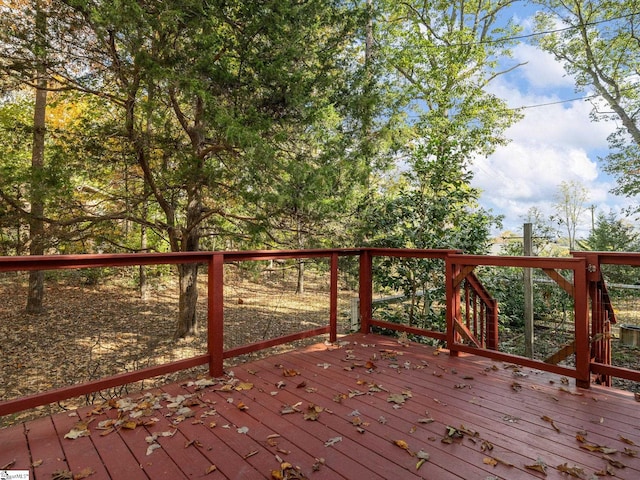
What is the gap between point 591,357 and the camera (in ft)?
10.1

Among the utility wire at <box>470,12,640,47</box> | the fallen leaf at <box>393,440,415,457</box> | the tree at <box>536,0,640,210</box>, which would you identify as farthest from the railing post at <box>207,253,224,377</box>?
the tree at <box>536,0,640,210</box>

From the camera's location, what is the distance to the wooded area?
4.89 m

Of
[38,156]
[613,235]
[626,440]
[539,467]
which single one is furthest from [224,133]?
[613,235]

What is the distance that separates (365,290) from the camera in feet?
14.8

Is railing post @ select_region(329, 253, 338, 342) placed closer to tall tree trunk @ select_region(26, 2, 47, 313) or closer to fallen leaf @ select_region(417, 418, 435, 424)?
fallen leaf @ select_region(417, 418, 435, 424)

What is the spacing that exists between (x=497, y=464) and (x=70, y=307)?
33.9 feet

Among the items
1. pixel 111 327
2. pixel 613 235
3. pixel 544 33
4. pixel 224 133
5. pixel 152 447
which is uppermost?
pixel 544 33

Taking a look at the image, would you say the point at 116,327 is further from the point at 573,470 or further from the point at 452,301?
the point at 573,470

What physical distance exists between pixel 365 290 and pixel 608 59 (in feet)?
42.9

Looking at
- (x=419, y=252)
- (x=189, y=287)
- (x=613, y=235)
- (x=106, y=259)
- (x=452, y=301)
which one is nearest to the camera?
(x=106, y=259)

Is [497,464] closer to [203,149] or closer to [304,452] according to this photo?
[304,452]

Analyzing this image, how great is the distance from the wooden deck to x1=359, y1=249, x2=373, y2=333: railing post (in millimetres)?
1421

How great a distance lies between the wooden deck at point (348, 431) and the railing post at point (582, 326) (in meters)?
0.15

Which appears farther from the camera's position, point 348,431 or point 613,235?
point 613,235
